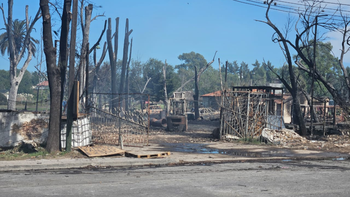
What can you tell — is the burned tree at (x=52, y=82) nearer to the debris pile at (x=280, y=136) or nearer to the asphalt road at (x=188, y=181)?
the asphalt road at (x=188, y=181)

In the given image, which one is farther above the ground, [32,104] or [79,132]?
[32,104]

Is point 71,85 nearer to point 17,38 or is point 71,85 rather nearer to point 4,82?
point 17,38

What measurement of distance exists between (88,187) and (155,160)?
15.0 ft

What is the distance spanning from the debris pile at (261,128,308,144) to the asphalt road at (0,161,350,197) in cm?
678

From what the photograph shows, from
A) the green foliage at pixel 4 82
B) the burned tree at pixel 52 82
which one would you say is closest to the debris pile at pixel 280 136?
the burned tree at pixel 52 82

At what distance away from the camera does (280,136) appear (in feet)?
61.6

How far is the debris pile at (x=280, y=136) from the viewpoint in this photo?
18.2 m

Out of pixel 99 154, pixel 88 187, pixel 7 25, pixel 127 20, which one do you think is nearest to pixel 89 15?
pixel 7 25

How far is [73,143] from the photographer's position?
1411cm

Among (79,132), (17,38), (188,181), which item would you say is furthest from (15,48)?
(188,181)

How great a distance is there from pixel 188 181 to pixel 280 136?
11.6 m

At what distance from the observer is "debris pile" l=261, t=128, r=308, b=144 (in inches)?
717

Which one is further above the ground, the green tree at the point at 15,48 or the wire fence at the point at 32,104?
Answer: the green tree at the point at 15,48

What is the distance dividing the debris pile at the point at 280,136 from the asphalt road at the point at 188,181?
6.78 meters
